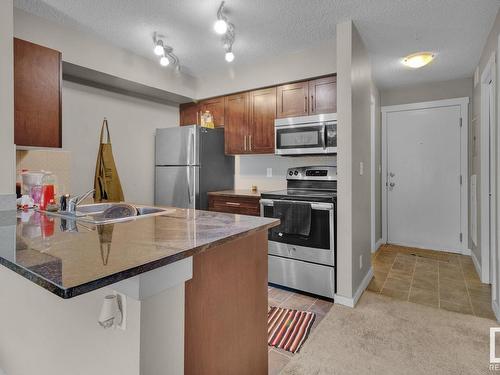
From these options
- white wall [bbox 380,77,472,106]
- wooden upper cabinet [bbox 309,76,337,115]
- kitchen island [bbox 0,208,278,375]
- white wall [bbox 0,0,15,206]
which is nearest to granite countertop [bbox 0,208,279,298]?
kitchen island [bbox 0,208,278,375]

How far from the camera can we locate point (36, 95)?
81.6 inches

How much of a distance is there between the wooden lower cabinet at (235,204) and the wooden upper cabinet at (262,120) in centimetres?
64

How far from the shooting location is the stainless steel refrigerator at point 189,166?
11.3 ft

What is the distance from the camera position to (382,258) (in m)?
3.83

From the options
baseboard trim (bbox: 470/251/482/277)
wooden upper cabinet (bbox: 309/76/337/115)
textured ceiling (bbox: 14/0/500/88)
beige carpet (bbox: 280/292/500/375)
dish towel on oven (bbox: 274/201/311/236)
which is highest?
textured ceiling (bbox: 14/0/500/88)

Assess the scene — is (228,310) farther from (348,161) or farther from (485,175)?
(485,175)

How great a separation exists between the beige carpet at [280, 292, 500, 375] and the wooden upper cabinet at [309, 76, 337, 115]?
74.5 inches

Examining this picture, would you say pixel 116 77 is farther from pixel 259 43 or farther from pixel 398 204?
pixel 398 204

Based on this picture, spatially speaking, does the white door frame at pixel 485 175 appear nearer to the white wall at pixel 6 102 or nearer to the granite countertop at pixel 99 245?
the granite countertop at pixel 99 245

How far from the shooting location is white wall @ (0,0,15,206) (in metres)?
1.70

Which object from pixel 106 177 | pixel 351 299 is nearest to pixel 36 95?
pixel 106 177

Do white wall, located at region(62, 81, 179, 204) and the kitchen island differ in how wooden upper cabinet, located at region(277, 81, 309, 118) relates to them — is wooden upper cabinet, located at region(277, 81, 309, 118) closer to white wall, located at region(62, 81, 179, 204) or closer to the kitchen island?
white wall, located at region(62, 81, 179, 204)

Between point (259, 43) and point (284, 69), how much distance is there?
450mm

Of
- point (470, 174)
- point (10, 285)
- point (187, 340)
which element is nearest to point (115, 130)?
point (10, 285)
